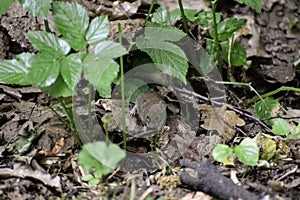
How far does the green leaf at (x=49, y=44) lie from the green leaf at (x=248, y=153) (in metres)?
0.72

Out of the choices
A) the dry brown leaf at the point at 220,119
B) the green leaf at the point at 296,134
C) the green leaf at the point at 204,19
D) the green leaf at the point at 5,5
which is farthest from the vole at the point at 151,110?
the green leaf at the point at 5,5

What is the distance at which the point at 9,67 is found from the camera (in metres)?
1.47

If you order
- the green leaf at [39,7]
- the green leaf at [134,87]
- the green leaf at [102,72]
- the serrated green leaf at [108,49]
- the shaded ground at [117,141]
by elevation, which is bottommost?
the shaded ground at [117,141]

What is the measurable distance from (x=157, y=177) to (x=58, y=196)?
1.22 ft

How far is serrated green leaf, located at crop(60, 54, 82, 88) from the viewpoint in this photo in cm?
136

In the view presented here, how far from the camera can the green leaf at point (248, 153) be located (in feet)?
4.71

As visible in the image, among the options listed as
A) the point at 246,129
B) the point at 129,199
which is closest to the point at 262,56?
the point at 246,129

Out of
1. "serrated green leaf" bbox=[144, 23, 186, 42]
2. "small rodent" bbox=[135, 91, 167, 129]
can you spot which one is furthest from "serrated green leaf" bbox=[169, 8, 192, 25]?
"small rodent" bbox=[135, 91, 167, 129]

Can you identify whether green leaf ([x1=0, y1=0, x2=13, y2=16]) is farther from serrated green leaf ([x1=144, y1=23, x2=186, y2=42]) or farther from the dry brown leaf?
the dry brown leaf

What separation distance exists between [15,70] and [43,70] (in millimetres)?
161

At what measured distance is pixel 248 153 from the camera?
146 centimetres

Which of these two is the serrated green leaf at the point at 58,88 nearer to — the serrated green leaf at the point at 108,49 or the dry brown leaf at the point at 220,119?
the serrated green leaf at the point at 108,49

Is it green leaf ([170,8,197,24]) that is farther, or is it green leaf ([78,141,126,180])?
green leaf ([170,8,197,24])

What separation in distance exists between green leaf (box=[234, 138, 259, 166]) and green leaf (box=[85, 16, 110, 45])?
2.09 ft
